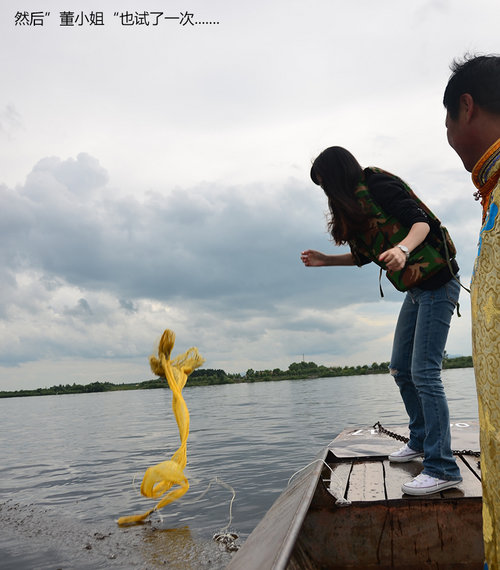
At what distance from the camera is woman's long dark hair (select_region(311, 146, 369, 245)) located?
3.37 meters

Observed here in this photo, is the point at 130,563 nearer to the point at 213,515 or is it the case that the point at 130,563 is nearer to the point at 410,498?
the point at 213,515

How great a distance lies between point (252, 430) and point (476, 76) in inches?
631

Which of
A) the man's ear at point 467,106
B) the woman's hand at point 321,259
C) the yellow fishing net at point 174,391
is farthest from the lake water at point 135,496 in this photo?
the man's ear at point 467,106

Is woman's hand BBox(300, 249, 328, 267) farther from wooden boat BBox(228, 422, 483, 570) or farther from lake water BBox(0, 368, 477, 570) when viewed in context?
lake water BBox(0, 368, 477, 570)

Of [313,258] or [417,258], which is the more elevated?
[313,258]

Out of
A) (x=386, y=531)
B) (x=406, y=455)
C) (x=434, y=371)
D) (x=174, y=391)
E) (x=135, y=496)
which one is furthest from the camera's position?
(x=135, y=496)

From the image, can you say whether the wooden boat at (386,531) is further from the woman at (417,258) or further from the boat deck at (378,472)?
the woman at (417,258)

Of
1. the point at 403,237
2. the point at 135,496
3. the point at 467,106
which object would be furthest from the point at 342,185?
the point at 135,496

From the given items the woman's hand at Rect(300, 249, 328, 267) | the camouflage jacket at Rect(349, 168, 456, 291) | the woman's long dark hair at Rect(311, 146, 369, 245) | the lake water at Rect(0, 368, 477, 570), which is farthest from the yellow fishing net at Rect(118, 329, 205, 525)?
the camouflage jacket at Rect(349, 168, 456, 291)

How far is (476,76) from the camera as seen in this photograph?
4.70 ft

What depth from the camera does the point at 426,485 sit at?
10.6 feet

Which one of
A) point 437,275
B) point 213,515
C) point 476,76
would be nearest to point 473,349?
point 476,76

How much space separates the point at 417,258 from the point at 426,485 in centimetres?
145

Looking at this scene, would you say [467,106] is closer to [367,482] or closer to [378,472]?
[367,482]
